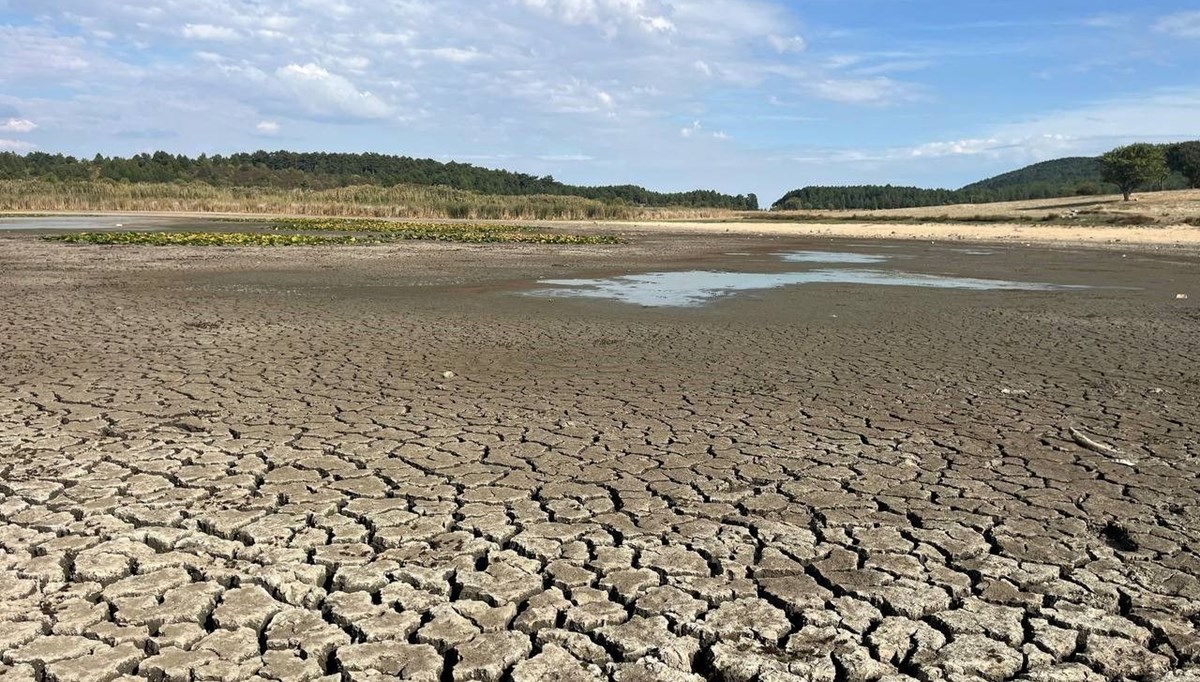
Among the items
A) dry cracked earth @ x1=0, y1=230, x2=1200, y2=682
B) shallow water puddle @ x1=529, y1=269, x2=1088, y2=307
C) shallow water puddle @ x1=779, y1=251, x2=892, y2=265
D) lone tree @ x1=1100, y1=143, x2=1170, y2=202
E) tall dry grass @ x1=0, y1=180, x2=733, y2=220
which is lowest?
dry cracked earth @ x1=0, y1=230, x2=1200, y2=682

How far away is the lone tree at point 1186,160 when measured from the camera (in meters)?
83.0

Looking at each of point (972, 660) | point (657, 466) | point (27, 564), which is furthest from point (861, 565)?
point (27, 564)

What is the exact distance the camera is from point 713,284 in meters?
18.8

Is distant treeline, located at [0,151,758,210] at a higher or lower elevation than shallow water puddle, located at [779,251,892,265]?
higher

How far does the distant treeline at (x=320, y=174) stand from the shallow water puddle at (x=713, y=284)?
82.9 meters

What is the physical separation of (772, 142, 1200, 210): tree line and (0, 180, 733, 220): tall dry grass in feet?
135

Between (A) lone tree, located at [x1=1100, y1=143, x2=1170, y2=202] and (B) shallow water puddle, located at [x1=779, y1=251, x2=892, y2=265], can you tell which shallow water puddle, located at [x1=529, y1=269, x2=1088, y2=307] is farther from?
(A) lone tree, located at [x1=1100, y1=143, x2=1170, y2=202]

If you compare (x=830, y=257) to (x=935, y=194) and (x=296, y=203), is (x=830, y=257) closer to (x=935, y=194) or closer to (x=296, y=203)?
(x=296, y=203)

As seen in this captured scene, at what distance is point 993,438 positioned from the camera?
6.54m

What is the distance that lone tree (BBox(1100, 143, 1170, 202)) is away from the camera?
72375 mm

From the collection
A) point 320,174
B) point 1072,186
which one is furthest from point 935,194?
point 320,174

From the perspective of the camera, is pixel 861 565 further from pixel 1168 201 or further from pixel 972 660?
pixel 1168 201

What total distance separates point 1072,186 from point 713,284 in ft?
323

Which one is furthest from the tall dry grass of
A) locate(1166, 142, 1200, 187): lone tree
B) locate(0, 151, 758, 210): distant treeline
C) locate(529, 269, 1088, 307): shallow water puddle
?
locate(1166, 142, 1200, 187): lone tree
